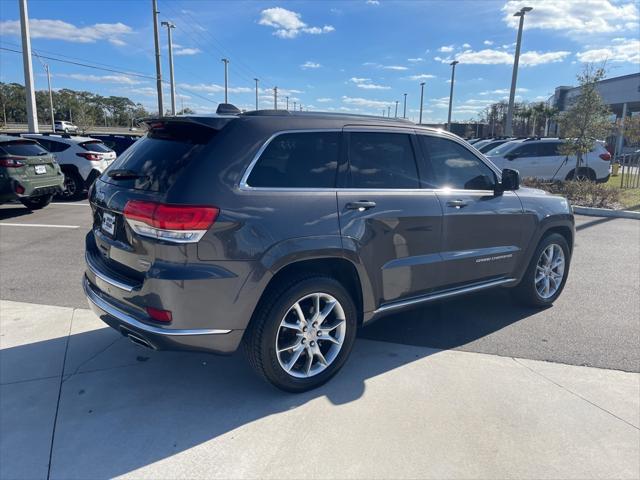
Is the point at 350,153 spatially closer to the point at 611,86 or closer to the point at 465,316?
the point at 465,316

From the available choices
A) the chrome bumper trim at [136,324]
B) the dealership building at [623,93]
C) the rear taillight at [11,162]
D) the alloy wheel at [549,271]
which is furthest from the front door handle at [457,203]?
the dealership building at [623,93]

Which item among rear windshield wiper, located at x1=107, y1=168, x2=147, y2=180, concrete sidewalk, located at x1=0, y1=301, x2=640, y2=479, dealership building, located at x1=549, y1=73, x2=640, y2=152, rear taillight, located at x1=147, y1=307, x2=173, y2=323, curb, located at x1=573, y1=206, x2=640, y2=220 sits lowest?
concrete sidewalk, located at x1=0, y1=301, x2=640, y2=479

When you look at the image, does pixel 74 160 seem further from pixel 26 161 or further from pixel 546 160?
pixel 546 160

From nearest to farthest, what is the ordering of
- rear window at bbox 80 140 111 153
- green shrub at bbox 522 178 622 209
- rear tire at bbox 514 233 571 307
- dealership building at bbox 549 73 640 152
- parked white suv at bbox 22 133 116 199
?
rear tire at bbox 514 233 571 307 < parked white suv at bbox 22 133 116 199 < rear window at bbox 80 140 111 153 < green shrub at bbox 522 178 622 209 < dealership building at bbox 549 73 640 152

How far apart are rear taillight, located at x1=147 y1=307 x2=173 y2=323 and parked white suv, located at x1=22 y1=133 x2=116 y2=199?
10.6 m

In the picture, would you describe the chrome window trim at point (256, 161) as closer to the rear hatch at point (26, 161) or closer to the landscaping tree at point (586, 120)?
the rear hatch at point (26, 161)

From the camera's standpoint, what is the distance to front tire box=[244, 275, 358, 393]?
9.63ft

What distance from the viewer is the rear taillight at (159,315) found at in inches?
107

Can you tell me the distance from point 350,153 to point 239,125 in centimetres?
83

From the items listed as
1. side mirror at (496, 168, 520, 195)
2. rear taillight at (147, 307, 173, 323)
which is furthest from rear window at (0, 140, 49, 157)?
side mirror at (496, 168, 520, 195)

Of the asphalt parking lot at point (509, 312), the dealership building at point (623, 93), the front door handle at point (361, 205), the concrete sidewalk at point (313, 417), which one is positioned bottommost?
the concrete sidewalk at point (313, 417)

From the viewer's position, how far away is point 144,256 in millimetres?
2750

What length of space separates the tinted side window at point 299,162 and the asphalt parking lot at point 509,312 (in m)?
1.69

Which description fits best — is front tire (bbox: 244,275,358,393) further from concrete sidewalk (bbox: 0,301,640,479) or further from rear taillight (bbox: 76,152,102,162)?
rear taillight (bbox: 76,152,102,162)
